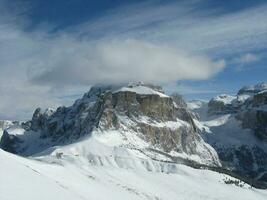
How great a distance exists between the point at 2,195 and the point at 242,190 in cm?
10137

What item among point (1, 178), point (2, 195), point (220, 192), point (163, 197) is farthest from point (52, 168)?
point (220, 192)

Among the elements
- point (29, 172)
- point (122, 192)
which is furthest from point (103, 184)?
point (29, 172)

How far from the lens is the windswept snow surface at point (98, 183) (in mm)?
53094

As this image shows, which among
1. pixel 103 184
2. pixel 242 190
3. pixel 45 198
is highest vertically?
pixel 45 198

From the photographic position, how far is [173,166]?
169000 mm

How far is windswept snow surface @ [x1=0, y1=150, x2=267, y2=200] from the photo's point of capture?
53094 millimetres

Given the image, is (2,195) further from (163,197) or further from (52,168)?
(163,197)

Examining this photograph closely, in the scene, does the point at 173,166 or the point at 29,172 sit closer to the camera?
the point at 29,172

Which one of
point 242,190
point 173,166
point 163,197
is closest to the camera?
point 163,197

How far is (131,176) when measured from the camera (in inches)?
4811

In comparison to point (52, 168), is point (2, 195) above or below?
above

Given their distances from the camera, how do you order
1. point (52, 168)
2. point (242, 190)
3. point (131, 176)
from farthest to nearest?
point (242, 190), point (131, 176), point (52, 168)

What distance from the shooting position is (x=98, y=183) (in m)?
90.4

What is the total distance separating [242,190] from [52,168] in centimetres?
6497
